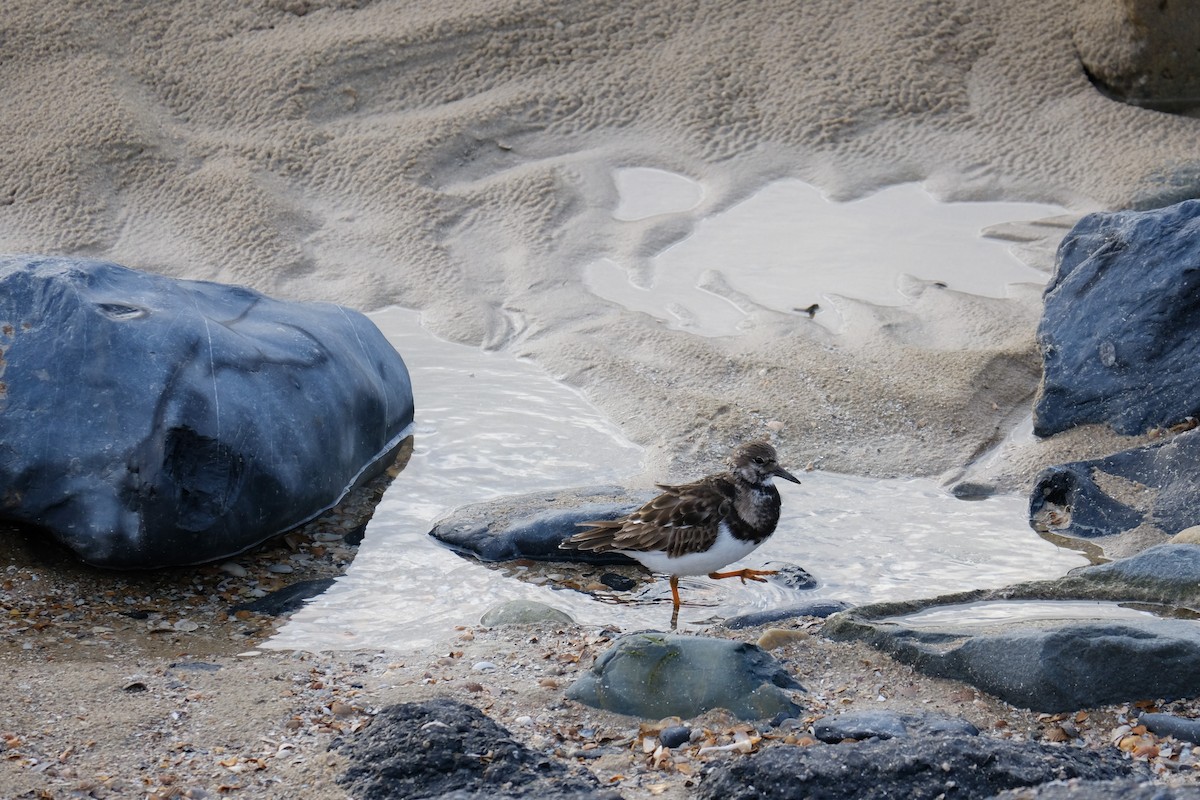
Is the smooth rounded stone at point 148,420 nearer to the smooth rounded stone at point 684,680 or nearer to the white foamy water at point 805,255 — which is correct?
the smooth rounded stone at point 684,680

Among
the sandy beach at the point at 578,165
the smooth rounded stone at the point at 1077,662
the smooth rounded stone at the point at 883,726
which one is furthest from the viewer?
the sandy beach at the point at 578,165

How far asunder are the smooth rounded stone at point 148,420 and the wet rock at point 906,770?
281 centimetres

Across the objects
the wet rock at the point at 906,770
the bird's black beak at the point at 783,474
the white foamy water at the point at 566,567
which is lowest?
the white foamy water at the point at 566,567

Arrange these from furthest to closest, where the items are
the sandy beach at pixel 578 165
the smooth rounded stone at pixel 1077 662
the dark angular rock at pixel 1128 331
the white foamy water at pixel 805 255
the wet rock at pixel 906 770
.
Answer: the white foamy water at pixel 805 255, the sandy beach at pixel 578 165, the dark angular rock at pixel 1128 331, the smooth rounded stone at pixel 1077 662, the wet rock at pixel 906 770

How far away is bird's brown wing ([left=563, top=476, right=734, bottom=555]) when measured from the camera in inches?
193

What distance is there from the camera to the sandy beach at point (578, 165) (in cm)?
660

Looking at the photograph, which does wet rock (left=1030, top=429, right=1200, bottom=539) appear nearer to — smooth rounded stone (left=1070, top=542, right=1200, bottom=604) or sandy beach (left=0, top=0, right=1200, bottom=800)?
sandy beach (left=0, top=0, right=1200, bottom=800)

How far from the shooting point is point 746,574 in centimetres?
529

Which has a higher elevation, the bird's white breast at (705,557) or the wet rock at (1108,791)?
the wet rock at (1108,791)

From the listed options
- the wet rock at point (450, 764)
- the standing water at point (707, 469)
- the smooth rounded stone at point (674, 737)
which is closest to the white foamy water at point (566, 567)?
the standing water at point (707, 469)

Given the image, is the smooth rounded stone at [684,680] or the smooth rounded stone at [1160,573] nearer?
the smooth rounded stone at [684,680]

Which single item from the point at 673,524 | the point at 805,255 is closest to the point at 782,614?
the point at 673,524

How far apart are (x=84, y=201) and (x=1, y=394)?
3.72 m

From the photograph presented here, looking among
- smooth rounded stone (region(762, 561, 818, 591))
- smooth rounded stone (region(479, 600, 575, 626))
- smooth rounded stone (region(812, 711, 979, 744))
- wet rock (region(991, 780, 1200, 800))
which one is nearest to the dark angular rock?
smooth rounded stone (region(762, 561, 818, 591))
